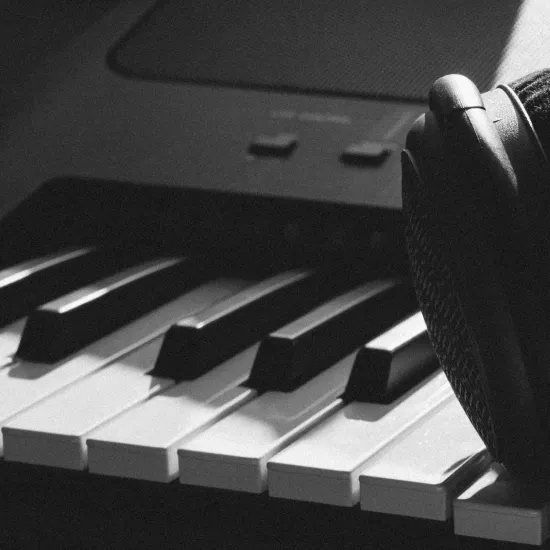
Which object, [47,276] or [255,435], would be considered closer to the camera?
[255,435]

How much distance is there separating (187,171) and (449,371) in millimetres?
598

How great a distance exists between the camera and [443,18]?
58.7 inches

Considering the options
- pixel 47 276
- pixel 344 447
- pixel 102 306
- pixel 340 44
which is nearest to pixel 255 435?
pixel 344 447

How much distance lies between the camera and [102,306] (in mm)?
1212

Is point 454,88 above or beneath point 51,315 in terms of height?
above

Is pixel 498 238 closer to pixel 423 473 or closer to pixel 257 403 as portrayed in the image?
pixel 423 473

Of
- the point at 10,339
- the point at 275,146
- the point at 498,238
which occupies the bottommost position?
the point at 10,339

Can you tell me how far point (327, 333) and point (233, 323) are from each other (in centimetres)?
9

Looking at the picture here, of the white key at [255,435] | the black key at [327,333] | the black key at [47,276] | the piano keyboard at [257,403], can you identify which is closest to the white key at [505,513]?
the piano keyboard at [257,403]

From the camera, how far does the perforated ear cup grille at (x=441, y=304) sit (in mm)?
732

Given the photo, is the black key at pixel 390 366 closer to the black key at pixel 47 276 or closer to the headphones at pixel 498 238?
the headphones at pixel 498 238

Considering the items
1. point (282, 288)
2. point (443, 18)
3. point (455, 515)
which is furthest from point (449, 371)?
point (443, 18)

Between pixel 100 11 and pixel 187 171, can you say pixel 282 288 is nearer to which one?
pixel 187 171

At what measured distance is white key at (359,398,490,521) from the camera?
810mm
